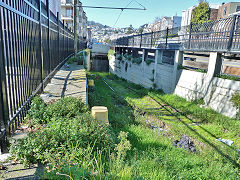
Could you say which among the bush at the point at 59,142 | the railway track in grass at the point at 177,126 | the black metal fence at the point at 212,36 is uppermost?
the black metal fence at the point at 212,36

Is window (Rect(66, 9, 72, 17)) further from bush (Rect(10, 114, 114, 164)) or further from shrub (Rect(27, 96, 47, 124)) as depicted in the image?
bush (Rect(10, 114, 114, 164))

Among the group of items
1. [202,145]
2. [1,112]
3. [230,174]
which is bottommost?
[202,145]

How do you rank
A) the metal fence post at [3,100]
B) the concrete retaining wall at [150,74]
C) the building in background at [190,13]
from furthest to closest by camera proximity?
the building in background at [190,13] → the concrete retaining wall at [150,74] → the metal fence post at [3,100]

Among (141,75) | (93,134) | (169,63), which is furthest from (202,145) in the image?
(141,75)

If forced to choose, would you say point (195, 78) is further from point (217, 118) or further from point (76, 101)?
point (76, 101)

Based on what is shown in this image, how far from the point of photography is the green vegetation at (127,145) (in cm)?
274

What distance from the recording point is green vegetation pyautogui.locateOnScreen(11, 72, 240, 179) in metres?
2.74

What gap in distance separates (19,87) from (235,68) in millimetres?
8992

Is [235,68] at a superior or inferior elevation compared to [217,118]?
superior

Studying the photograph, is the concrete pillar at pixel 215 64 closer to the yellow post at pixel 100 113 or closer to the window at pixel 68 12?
the yellow post at pixel 100 113

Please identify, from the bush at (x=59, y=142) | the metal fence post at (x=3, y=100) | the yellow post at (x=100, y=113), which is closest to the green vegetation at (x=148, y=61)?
the yellow post at (x=100, y=113)

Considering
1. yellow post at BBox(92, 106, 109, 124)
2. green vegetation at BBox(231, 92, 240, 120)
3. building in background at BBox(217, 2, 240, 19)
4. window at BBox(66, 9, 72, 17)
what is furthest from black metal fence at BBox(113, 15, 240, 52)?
window at BBox(66, 9, 72, 17)

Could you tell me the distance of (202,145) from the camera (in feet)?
21.2

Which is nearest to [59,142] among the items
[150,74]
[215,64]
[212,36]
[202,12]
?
[215,64]
